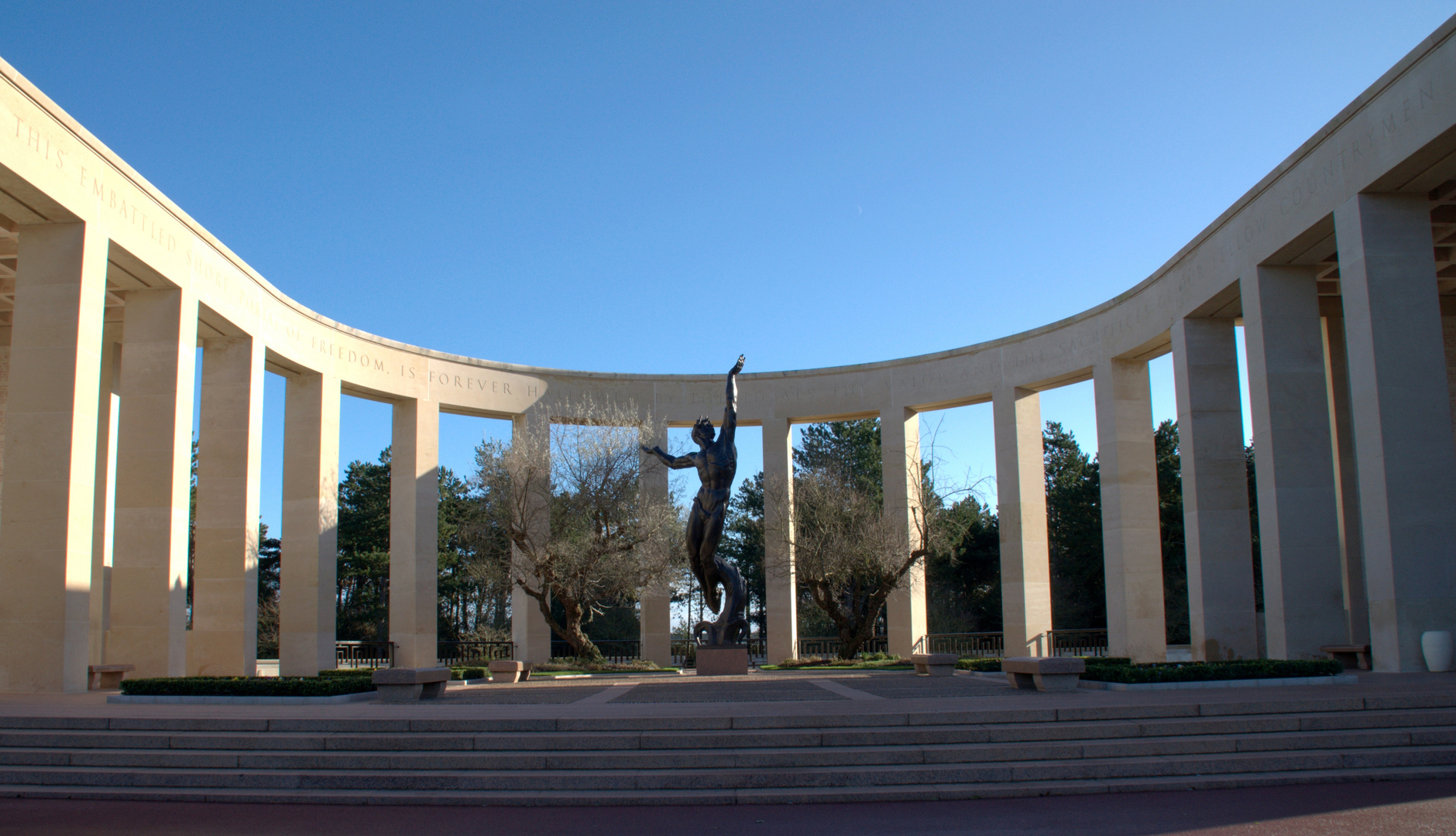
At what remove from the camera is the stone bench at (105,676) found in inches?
740

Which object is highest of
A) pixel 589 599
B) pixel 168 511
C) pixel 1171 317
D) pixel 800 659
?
pixel 1171 317

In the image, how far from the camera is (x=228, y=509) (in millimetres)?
24125

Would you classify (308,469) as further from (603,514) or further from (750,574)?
(750,574)

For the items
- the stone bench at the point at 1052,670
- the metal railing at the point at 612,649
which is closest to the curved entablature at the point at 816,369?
the stone bench at the point at 1052,670

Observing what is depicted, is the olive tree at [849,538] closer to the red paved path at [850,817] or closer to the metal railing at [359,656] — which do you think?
the metal railing at [359,656]

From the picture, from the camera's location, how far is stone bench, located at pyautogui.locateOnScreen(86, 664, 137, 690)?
18797 mm

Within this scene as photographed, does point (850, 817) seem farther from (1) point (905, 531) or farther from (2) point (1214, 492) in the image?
(1) point (905, 531)

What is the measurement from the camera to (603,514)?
27984 millimetres

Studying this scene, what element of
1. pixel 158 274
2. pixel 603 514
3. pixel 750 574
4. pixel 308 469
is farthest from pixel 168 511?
pixel 750 574

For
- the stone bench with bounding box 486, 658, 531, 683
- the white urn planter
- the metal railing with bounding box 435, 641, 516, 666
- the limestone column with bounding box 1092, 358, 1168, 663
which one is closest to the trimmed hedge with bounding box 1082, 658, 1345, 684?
the white urn planter

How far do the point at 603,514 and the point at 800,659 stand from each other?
682 centimetres

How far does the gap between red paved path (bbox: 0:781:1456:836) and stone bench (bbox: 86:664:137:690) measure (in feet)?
36.7

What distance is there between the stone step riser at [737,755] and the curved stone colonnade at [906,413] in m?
8.80

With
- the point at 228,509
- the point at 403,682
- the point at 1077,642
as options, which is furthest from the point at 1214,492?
the point at 228,509
